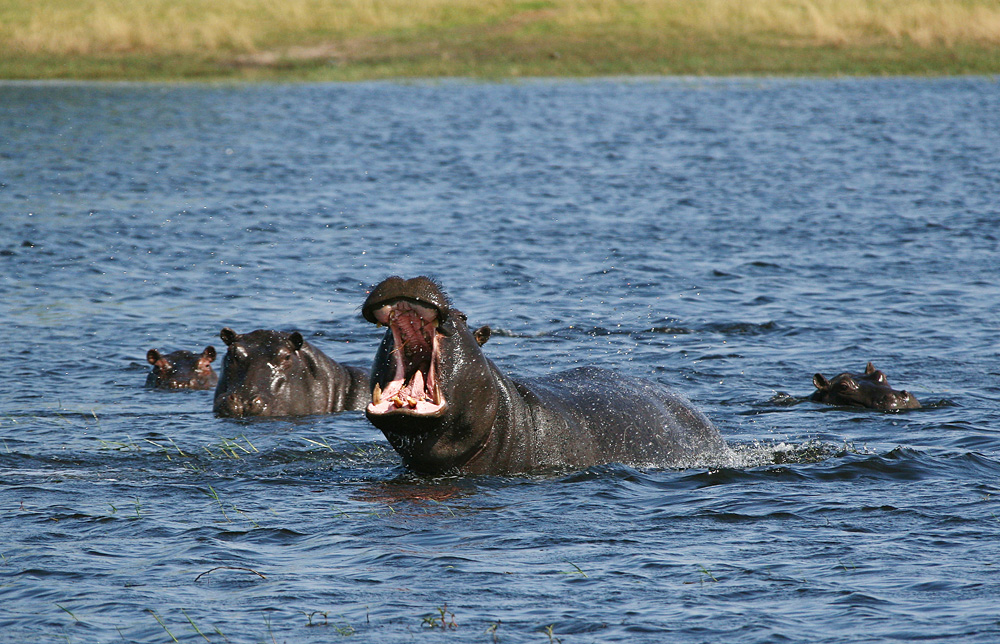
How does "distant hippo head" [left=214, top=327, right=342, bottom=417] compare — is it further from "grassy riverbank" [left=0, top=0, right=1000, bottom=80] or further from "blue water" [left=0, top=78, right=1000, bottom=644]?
"grassy riverbank" [left=0, top=0, right=1000, bottom=80]

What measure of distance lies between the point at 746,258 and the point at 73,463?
32.7ft

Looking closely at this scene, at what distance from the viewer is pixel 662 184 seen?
75.2ft

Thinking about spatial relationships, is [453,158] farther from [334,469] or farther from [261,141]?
[334,469]

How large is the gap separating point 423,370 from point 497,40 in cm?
3637

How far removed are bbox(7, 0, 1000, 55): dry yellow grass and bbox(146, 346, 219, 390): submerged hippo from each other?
103 ft

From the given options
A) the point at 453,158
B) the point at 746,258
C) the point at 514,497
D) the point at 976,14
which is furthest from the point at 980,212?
the point at 976,14

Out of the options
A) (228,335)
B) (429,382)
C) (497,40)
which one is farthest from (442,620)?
(497,40)

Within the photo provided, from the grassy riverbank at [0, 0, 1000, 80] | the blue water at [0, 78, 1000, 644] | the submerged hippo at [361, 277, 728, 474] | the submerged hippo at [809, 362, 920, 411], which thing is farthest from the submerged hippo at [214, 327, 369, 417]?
the grassy riverbank at [0, 0, 1000, 80]

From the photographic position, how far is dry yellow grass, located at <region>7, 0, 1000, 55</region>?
41.1 m

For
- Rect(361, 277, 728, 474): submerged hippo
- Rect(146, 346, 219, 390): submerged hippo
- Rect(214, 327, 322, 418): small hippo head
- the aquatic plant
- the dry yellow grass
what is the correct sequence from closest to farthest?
the aquatic plant < Rect(361, 277, 728, 474): submerged hippo < Rect(214, 327, 322, 418): small hippo head < Rect(146, 346, 219, 390): submerged hippo < the dry yellow grass

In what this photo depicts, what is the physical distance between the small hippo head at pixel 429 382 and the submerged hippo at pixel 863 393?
4000 mm

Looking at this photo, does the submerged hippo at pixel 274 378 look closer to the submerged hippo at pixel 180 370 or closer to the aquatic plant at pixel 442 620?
the submerged hippo at pixel 180 370

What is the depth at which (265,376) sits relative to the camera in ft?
32.3

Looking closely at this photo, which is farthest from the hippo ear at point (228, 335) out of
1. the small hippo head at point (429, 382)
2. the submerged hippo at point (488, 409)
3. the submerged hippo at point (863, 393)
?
the submerged hippo at point (863, 393)
